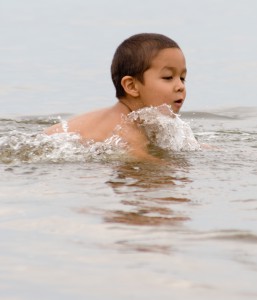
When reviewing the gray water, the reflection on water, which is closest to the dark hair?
the gray water

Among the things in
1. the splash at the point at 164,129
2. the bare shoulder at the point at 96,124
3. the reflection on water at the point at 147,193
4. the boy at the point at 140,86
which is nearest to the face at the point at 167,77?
the boy at the point at 140,86

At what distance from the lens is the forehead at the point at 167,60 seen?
26.1 ft

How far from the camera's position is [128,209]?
18.1 feet

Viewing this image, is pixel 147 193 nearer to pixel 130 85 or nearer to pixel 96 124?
pixel 96 124

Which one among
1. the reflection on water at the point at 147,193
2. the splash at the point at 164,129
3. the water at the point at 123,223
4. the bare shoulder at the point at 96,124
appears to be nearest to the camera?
the water at the point at 123,223

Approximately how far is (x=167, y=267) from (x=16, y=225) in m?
1.09

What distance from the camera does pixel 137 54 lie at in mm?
8078

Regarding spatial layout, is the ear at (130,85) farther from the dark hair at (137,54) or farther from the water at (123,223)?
the water at (123,223)

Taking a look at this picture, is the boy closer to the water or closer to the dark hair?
the dark hair

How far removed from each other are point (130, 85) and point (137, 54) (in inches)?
10.0

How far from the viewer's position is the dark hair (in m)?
8.02

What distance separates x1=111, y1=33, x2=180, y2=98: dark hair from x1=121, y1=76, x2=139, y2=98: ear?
4 cm

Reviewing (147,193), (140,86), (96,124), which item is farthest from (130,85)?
(147,193)

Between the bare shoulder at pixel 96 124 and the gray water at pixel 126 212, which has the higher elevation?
the bare shoulder at pixel 96 124
